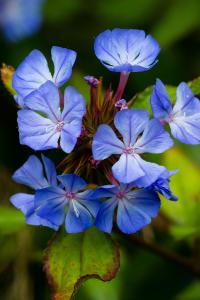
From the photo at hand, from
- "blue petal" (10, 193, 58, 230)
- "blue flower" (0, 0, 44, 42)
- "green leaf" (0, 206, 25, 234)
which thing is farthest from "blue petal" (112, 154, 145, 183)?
"blue flower" (0, 0, 44, 42)

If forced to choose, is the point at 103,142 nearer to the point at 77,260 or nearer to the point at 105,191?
the point at 105,191

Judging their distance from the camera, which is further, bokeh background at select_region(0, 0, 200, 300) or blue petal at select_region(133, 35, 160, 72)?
bokeh background at select_region(0, 0, 200, 300)

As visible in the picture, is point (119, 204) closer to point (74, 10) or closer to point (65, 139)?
point (65, 139)

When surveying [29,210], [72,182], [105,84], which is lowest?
[105,84]

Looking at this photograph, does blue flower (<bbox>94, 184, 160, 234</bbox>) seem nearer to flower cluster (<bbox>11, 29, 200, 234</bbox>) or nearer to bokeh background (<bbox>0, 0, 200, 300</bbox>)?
flower cluster (<bbox>11, 29, 200, 234</bbox>)

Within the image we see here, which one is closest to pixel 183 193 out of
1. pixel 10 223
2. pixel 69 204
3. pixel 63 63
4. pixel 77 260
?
pixel 10 223

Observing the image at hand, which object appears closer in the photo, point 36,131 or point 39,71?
point 36,131
